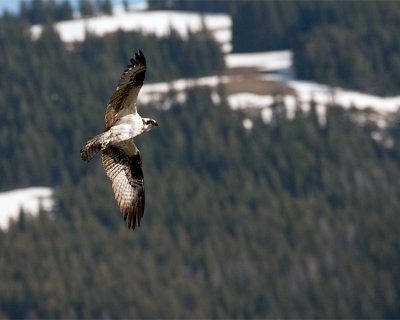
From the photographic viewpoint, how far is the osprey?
3294 centimetres

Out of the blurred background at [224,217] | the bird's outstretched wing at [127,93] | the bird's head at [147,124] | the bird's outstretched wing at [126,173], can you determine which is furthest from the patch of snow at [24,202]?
the bird's outstretched wing at [127,93]

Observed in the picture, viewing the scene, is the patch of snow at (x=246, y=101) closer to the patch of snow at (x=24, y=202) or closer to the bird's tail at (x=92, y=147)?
the patch of snow at (x=24, y=202)

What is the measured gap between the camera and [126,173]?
117 feet

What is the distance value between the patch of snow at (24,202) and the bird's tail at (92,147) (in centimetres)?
13226

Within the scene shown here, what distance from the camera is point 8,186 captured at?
180 metres

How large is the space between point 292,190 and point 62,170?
94.0 feet

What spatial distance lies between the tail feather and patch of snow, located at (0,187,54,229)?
132 meters

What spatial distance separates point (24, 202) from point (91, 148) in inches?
5669

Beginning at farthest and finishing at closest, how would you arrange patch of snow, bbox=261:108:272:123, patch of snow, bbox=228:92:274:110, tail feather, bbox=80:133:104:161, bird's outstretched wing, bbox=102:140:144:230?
patch of snow, bbox=261:108:272:123, patch of snow, bbox=228:92:274:110, bird's outstretched wing, bbox=102:140:144:230, tail feather, bbox=80:133:104:161

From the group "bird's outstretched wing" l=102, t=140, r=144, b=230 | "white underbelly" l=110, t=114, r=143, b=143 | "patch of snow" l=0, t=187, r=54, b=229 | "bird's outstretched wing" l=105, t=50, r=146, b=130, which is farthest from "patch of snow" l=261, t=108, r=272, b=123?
"white underbelly" l=110, t=114, r=143, b=143

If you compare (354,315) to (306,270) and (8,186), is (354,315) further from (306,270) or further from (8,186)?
(8,186)

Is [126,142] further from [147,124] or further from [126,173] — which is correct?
[147,124]

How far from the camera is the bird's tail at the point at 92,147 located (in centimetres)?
3166

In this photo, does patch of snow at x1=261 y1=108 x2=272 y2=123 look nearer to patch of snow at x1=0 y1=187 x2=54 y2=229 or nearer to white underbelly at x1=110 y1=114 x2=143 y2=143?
patch of snow at x1=0 y1=187 x2=54 y2=229
